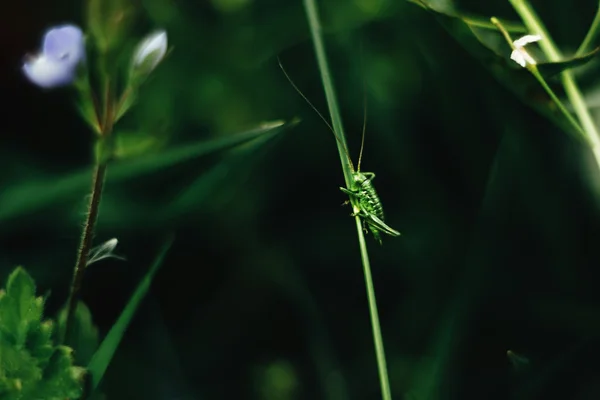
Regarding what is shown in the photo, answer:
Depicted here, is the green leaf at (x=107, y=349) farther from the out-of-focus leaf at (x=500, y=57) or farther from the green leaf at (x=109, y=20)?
the out-of-focus leaf at (x=500, y=57)

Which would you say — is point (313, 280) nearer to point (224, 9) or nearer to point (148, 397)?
point (148, 397)

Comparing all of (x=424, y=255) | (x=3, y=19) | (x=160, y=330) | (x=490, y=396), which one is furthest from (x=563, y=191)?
(x=3, y=19)

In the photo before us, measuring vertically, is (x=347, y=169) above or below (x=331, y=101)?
below

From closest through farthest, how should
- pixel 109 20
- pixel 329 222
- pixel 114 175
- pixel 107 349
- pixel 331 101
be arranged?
pixel 109 20 < pixel 107 349 < pixel 331 101 < pixel 114 175 < pixel 329 222

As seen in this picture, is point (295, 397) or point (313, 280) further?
point (313, 280)

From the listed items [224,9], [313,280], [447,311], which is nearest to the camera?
[447,311]

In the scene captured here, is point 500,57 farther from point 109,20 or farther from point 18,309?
point 18,309

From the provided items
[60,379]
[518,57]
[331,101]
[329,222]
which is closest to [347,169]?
[331,101]
